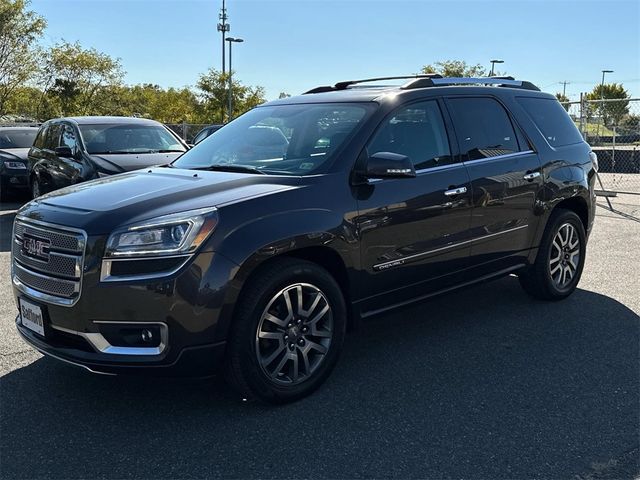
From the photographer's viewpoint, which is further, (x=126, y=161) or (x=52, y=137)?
(x=52, y=137)

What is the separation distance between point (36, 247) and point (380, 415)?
7.06 ft

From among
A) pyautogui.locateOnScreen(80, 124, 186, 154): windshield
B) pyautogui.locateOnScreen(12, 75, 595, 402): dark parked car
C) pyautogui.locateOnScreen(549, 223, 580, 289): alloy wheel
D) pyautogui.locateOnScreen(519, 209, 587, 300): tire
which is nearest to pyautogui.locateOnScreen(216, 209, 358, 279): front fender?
pyautogui.locateOnScreen(12, 75, 595, 402): dark parked car

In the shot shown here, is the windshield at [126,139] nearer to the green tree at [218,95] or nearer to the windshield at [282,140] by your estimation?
the windshield at [282,140]

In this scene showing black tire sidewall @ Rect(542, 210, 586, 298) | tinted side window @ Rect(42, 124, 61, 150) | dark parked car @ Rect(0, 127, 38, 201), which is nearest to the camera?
black tire sidewall @ Rect(542, 210, 586, 298)

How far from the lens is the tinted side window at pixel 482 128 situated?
180 inches

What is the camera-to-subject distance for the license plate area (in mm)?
3363

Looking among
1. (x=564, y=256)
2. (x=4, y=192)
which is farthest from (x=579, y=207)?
(x=4, y=192)

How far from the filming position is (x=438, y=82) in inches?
184

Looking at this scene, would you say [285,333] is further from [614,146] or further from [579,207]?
[614,146]

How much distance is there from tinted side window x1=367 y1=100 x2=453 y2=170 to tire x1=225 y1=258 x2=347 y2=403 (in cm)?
102

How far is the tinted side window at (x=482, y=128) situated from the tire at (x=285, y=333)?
1709 mm

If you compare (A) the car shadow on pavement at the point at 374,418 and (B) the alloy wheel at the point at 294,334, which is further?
(B) the alloy wheel at the point at 294,334

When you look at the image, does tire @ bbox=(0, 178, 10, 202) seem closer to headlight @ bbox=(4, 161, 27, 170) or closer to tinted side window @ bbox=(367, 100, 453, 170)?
headlight @ bbox=(4, 161, 27, 170)

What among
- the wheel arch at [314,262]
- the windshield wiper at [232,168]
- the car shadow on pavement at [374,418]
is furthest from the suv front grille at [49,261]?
the windshield wiper at [232,168]
